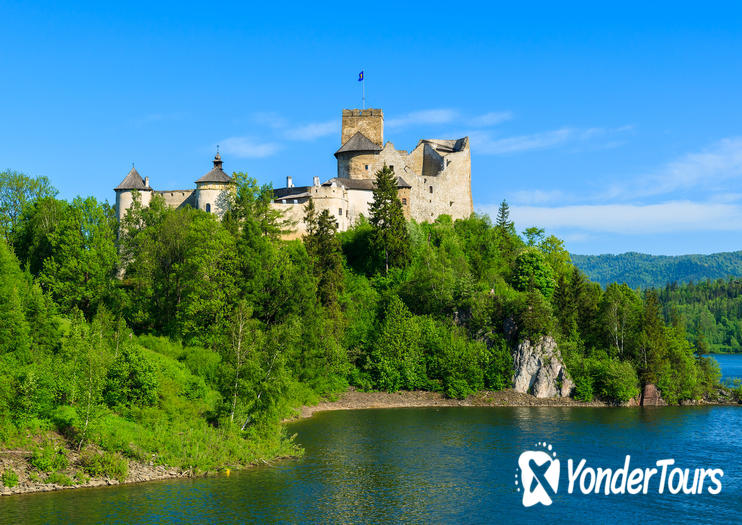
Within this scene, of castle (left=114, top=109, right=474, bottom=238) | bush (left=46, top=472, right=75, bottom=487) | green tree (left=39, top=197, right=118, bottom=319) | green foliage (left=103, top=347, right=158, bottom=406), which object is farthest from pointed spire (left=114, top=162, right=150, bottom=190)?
bush (left=46, top=472, right=75, bottom=487)

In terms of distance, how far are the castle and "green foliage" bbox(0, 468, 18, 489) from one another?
4498 cm

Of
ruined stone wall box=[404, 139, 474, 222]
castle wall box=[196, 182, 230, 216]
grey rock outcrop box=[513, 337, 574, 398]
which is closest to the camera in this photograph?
grey rock outcrop box=[513, 337, 574, 398]

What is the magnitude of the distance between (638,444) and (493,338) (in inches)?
995

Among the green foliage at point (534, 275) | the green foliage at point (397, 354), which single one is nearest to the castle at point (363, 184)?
the green foliage at point (534, 275)

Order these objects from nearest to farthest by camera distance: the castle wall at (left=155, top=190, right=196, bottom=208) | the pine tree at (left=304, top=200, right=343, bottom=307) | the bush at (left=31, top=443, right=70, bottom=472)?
the bush at (left=31, top=443, right=70, bottom=472)
the pine tree at (left=304, top=200, right=343, bottom=307)
the castle wall at (left=155, top=190, right=196, bottom=208)

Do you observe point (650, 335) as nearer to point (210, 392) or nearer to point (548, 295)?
point (548, 295)

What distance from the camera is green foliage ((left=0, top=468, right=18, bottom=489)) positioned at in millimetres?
34594

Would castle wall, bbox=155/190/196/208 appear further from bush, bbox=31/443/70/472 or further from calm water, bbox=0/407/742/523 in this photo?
bush, bbox=31/443/70/472

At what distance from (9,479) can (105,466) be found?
4546mm

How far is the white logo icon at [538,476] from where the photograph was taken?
121 feet

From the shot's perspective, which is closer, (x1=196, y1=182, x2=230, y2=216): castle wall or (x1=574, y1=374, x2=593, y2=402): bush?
(x1=574, y1=374, x2=593, y2=402): bush

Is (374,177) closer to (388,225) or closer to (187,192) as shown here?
(388,225)

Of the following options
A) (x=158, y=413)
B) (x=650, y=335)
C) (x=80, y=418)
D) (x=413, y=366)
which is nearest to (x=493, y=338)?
(x=413, y=366)

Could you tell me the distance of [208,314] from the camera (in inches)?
2404
